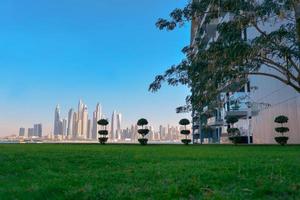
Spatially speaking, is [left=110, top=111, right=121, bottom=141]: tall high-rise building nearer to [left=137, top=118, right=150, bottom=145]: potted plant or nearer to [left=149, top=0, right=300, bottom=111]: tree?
[left=137, top=118, right=150, bottom=145]: potted plant

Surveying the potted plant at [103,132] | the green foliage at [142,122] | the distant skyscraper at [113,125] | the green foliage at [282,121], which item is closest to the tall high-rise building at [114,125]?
the distant skyscraper at [113,125]

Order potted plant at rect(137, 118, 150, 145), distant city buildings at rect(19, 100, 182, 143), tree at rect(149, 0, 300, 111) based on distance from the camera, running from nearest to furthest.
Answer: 1. tree at rect(149, 0, 300, 111)
2. potted plant at rect(137, 118, 150, 145)
3. distant city buildings at rect(19, 100, 182, 143)

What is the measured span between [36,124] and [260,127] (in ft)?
102

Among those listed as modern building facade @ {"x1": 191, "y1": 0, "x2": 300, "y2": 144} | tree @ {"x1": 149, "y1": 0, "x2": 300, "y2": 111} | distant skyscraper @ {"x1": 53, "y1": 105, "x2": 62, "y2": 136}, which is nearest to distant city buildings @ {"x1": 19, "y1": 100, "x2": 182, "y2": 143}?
distant skyscraper @ {"x1": 53, "y1": 105, "x2": 62, "y2": 136}

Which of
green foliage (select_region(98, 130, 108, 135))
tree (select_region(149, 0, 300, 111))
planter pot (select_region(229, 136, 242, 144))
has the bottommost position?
planter pot (select_region(229, 136, 242, 144))

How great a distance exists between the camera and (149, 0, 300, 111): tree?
895 centimetres

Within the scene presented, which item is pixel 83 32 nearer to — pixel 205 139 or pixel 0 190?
pixel 0 190

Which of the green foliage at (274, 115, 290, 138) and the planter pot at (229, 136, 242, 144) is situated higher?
the green foliage at (274, 115, 290, 138)

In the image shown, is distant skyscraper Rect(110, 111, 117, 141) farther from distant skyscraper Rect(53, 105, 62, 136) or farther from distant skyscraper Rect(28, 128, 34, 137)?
distant skyscraper Rect(28, 128, 34, 137)

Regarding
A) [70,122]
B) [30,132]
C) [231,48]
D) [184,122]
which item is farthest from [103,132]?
[231,48]

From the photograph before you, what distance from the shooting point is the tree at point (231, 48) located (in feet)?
29.3

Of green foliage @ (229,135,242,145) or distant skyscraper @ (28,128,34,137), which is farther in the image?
distant skyscraper @ (28,128,34,137)

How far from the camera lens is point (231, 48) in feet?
28.3

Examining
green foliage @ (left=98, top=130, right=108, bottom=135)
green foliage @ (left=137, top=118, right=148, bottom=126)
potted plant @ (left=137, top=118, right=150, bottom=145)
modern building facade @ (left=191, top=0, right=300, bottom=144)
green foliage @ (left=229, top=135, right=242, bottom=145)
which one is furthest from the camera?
green foliage @ (left=98, top=130, right=108, bottom=135)
